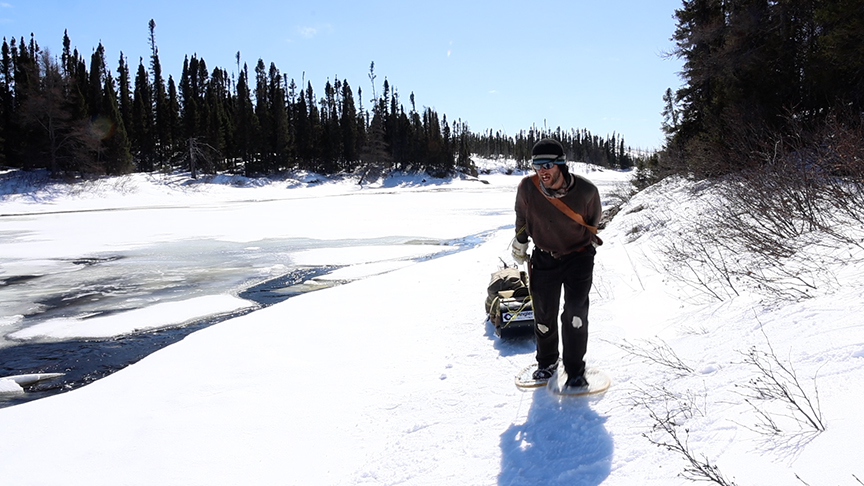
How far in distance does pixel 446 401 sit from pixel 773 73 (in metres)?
15.1

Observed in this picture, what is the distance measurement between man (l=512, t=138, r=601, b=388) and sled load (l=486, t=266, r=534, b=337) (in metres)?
1.09

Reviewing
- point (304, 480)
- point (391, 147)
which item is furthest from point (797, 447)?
point (391, 147)

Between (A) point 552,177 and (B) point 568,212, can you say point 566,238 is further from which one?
(A) point 552,177

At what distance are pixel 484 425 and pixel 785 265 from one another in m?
3.11

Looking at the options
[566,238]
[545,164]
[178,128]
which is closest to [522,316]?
[566,238]

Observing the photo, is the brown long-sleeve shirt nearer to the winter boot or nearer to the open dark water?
the winter boot

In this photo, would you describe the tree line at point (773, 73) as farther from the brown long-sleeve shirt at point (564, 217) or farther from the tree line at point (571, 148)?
the tree line at point (571, 148)

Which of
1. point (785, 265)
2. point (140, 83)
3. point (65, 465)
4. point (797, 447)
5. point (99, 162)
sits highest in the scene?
point (140, 83)

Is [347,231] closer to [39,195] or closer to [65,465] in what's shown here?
[65,465]

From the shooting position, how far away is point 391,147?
2741 inches

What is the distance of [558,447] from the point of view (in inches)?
105

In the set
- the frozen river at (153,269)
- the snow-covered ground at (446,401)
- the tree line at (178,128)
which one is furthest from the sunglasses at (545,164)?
the tree line at (178,128)

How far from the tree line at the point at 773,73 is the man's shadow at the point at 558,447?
8.90 m

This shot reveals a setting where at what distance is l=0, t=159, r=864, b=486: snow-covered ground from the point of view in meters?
2.23
